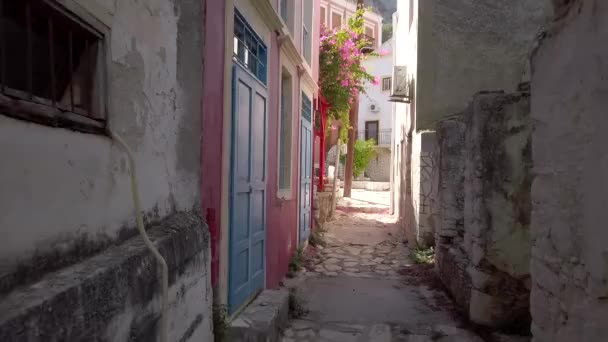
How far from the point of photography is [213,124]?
330cm

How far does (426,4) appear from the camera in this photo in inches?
318

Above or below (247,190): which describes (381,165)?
above

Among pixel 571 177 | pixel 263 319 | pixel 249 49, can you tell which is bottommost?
pixel 263 319

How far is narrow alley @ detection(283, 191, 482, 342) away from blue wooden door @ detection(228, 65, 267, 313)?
0.71 meters

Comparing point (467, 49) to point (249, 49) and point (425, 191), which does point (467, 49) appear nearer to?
point (425, 191)

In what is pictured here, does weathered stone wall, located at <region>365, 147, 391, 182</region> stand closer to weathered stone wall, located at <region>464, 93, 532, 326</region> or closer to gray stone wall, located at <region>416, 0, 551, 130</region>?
gray stone wall, located at <region>416, 0, 551, 130</region>

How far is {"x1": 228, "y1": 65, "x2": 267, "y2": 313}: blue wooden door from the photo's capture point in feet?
12.3

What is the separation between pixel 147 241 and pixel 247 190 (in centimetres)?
217

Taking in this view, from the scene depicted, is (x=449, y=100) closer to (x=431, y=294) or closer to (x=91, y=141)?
(x=431, y=294)

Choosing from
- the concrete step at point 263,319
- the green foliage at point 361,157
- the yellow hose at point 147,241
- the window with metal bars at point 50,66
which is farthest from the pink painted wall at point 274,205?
the green foliage at point 361,157

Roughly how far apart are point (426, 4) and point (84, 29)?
7583 mm

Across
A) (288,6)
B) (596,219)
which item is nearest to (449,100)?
(288,6)

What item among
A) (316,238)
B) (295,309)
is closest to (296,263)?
(295,309)

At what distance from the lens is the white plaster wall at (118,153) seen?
1322 mm
